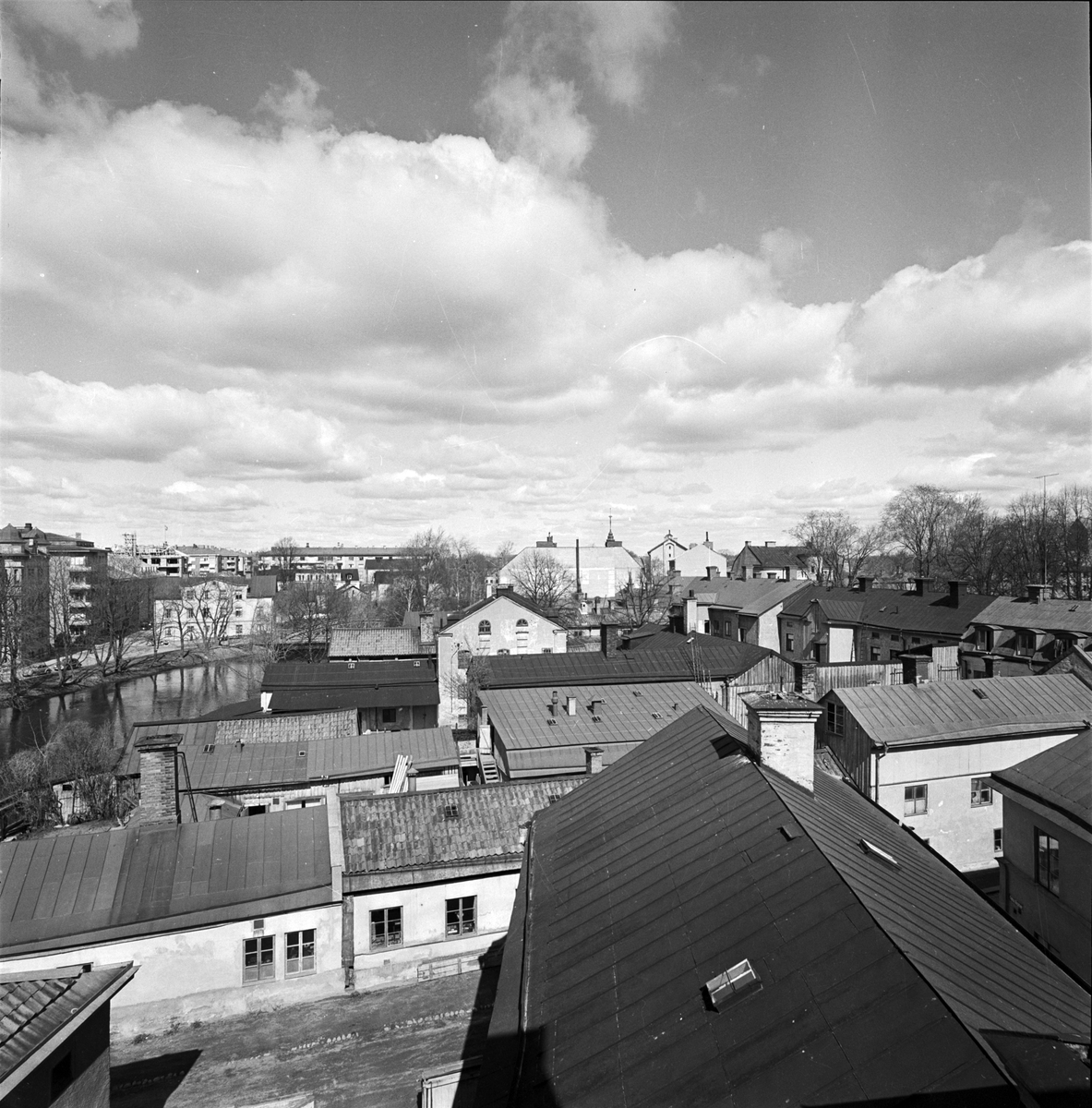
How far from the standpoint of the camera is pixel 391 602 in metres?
82.1

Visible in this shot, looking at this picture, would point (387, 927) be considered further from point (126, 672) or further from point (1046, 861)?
point (126, 672)

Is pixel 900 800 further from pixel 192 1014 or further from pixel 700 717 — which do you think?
pixel 192 1014

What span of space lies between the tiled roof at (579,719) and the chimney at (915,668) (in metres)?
6.30

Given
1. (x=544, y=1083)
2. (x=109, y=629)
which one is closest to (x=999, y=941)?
(x=544, y=1083)

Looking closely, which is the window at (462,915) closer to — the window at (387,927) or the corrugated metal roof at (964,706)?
the window at (387,927)

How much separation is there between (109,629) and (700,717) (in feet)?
191

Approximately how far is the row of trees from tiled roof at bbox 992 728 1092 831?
38.0 metres

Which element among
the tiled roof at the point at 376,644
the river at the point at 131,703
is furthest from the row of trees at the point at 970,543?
the river at the point at 131,703

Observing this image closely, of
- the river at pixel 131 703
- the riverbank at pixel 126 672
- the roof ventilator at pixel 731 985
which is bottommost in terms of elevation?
the river at pixel 131 703

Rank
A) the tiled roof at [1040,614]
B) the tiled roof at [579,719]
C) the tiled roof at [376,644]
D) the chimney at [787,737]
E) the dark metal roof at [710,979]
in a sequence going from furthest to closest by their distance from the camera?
the tiled roof at [376,644] < the tiled roof at [1040,614] < the tiled roof at [579,719] < the chimney at [787,737] < the dark metal roof at [710,979]

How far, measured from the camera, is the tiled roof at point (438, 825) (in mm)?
14367

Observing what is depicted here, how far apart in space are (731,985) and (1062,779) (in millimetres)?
11004

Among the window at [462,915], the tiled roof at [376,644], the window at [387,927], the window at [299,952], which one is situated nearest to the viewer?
the window at [299,952]

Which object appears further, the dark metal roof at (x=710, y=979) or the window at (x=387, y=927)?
the window at (x=387, y=927)
